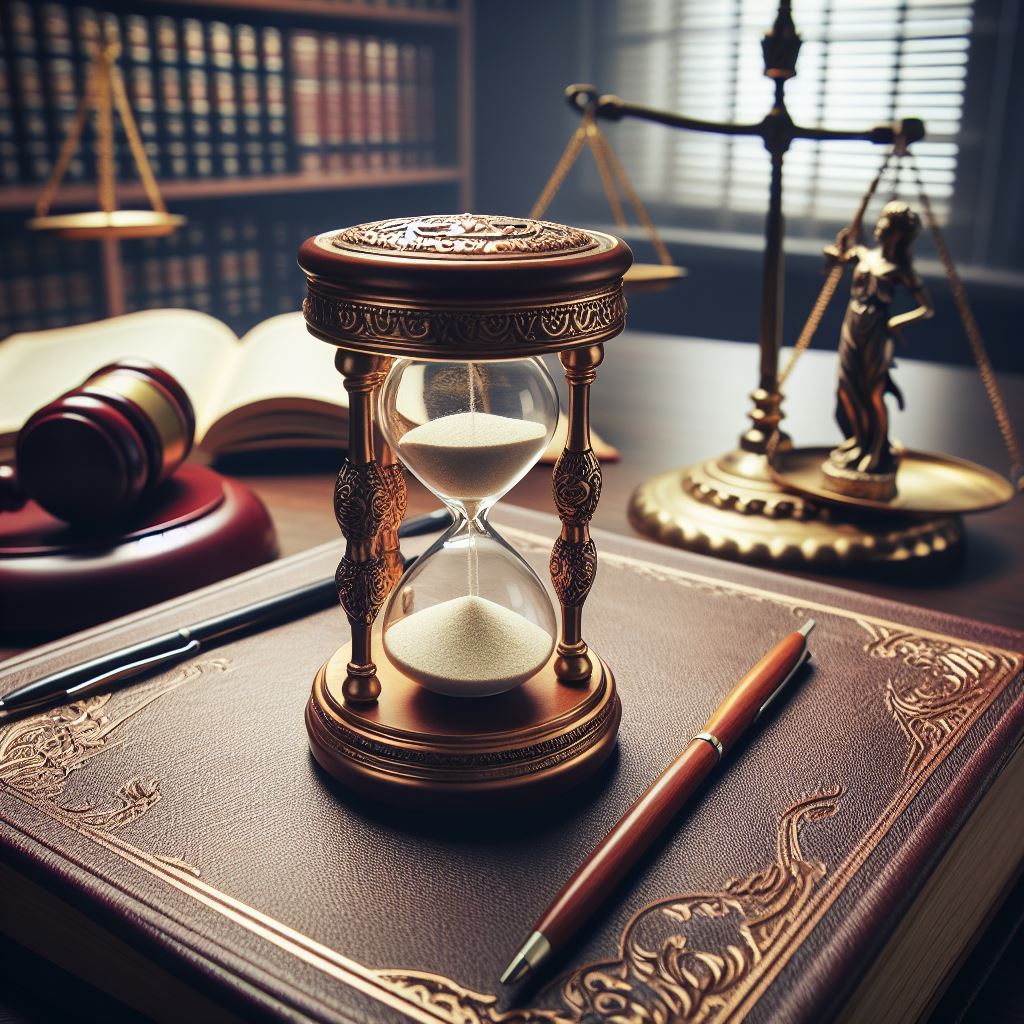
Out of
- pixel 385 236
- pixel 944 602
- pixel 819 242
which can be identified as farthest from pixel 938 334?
pixel 385 236

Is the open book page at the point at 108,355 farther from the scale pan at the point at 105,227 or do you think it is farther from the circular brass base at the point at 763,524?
the circular brass base at the point at 763,524

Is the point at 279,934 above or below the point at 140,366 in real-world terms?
below

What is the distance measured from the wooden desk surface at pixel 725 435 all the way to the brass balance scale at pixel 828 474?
0.14 ft

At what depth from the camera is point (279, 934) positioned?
0.61 metres

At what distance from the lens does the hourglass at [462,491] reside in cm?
64

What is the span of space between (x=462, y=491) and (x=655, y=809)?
234mm

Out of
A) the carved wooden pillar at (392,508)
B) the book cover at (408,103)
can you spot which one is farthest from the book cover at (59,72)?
the carved wooden pillar at (392,508)

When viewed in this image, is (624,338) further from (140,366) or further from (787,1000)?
(787,1000)

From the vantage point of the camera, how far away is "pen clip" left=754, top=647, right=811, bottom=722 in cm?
83

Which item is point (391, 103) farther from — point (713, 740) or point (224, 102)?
point (713, 740)

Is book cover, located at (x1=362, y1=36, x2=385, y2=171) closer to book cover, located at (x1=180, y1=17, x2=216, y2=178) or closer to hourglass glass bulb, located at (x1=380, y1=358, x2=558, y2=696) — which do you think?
book cover, located at (x1=180, y1=17, x2=216, y2=178)

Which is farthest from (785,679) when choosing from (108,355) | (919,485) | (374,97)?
(374,97)

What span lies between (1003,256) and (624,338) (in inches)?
71.0

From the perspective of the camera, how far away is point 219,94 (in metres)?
3.32
